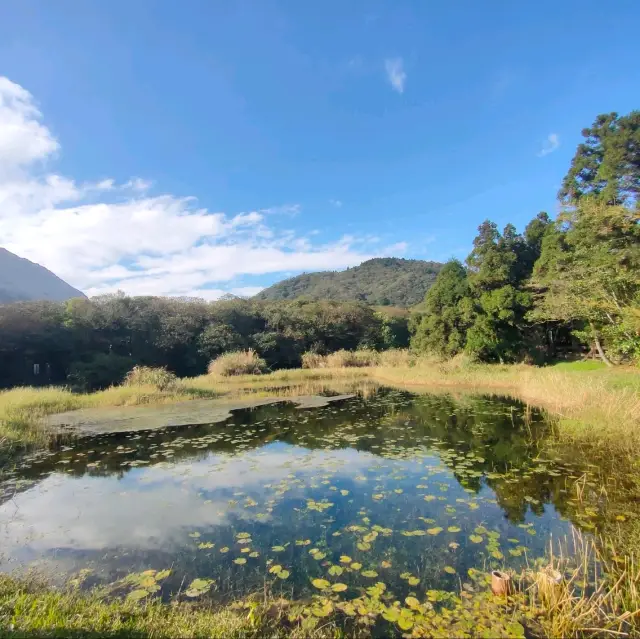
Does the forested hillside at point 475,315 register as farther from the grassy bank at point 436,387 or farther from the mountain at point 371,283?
the mountain at point 371,283

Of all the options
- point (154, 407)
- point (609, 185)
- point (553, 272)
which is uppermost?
point (609, 185)

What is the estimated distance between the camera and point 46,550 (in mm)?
4574

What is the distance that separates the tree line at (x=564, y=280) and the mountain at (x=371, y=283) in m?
42.5

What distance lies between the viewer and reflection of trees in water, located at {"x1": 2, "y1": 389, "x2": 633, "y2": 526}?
20.0 ft

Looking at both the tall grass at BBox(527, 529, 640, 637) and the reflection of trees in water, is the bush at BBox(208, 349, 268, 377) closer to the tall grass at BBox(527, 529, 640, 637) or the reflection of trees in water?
the reflection of trees in water

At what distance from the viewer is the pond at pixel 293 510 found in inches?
154

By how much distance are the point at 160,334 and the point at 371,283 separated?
61947 millimetres

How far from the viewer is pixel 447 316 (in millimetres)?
26953

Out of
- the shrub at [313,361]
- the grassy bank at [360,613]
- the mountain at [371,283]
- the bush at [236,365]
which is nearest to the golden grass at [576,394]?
the grassy bank at [360,613]

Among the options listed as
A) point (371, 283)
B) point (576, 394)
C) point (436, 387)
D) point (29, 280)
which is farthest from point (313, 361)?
point (29, 280)

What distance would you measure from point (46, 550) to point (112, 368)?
84.5 feet

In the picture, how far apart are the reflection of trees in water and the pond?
53mm

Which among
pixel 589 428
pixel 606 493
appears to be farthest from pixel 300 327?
pixel 606 493

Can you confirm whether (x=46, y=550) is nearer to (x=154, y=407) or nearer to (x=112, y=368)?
(x=154, y=407)
